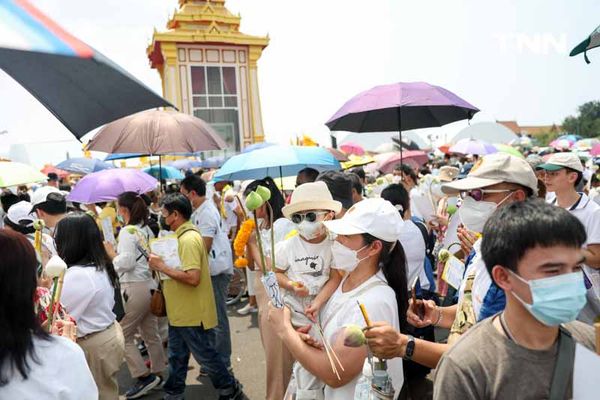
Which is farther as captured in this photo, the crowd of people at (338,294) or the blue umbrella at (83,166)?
the blue umbrella at (83,166)

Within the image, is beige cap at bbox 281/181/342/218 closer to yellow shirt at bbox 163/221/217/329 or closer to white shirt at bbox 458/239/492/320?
white shirt at bbox 458/239/492/320

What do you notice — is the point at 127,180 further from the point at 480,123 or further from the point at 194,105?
the point at 194,105

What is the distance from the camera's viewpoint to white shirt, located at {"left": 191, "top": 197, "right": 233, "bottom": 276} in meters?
4.68

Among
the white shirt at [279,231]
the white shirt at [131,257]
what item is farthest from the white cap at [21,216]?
the white shirt at [279,231]

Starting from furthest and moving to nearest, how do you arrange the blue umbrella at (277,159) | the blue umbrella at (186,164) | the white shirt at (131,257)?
the blue umbrella at (186,164) < the blue umbrella at (277,159) < the white shirt at (131,257)

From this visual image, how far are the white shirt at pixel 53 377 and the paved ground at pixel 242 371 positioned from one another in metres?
2.74

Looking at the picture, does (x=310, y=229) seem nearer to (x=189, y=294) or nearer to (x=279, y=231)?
(x=279, y=231)

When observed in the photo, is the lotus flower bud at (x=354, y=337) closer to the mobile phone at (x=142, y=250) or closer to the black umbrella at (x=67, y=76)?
the black umbrella at (x=67, y=76)

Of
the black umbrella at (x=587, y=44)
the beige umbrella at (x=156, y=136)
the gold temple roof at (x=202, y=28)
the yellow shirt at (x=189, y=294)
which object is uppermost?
the gold temple roof at (x=202, y=28)

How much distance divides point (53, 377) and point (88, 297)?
1.48 meters

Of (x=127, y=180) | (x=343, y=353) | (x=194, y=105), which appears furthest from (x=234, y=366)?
(x=194, y=105)

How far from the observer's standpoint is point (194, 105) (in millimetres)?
29234

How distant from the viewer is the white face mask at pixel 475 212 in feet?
7.54

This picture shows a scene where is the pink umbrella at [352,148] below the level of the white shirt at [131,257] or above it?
above
